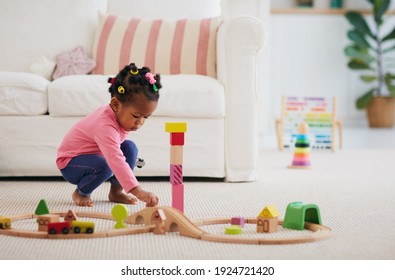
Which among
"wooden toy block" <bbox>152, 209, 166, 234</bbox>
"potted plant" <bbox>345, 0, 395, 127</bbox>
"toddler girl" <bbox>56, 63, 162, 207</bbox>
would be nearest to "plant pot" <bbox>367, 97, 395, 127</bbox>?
"potted plant" <bbox>345, 0, 395, 127</bbox>

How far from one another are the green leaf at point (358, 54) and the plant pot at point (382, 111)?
1.22ft

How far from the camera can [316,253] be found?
5.02 ft

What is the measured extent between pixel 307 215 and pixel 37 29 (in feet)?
6.54

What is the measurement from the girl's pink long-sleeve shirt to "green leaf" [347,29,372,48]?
167 inches

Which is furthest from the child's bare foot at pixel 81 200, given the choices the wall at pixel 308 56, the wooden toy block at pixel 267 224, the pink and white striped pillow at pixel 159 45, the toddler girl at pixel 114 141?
the wall at pixel 308 56

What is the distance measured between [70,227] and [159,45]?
1.70 m

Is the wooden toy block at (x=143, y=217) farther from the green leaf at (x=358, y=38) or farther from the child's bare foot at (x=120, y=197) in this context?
the green leaf at (x=358, y=38)

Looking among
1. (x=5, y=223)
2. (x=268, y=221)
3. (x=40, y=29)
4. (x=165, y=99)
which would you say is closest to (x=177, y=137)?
(x=268, y=221)

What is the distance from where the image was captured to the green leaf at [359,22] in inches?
240

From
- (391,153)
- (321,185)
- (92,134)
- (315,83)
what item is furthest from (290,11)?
(92,134)

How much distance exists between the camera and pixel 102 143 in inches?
81.7

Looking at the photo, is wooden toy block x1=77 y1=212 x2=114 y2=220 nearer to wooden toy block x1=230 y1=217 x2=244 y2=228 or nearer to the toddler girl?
the toddler girl

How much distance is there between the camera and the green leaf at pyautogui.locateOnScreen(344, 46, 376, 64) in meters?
6.05

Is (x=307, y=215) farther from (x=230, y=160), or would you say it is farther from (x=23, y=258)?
(x=230, y=160)
